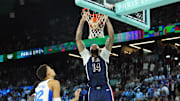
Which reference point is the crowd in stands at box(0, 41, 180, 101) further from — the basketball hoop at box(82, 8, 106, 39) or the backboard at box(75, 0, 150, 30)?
the basketball hoop at box(82, 8, 106, 39)

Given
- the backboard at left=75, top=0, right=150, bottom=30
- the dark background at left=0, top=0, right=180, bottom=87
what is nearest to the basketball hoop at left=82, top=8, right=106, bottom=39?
the backboard at left=75, top=0, right=150, bottom=30

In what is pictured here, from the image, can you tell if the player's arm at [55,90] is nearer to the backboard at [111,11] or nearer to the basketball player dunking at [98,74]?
the basketball player dunking at [98,74]

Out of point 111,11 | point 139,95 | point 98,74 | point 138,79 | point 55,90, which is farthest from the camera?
point 138,79

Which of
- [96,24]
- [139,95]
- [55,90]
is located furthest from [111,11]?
[139,95]

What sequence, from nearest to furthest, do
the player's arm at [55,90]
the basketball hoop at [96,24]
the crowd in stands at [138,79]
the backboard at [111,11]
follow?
the player's arm at [55,90]
the backboard at [111,11]
the basketball hoop at [96,24]
the crowd in stands at [138,79]

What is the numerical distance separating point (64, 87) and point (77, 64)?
1979 millimetres

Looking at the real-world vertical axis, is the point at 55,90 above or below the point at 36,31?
below

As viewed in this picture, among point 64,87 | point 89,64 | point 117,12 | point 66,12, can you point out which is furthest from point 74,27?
point 89,64

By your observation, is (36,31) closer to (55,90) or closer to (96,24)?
(96,24)

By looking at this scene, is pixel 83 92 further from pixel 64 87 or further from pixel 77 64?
pixel 77 64

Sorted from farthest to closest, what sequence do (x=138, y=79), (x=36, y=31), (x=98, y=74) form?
(x=36, y=31)
(x=138, y=79)
(x=98, y=74)

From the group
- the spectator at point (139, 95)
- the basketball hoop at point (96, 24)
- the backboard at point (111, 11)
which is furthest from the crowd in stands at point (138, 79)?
the basketball hoop at point (96, 24)

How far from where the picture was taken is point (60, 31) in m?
17.7

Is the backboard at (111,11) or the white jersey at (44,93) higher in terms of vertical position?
the backboard at (111,11)
